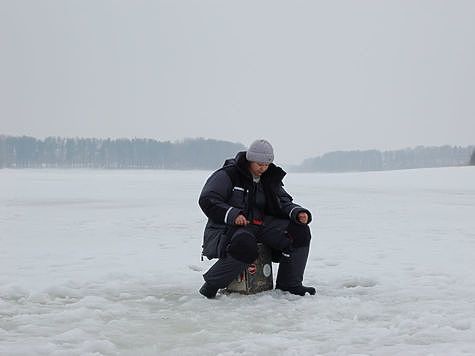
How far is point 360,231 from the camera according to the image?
401 inches

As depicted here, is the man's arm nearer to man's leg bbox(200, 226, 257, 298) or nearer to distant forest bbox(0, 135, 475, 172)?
man's leg bbox(200, 226, 257, 298)

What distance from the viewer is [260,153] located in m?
5.11

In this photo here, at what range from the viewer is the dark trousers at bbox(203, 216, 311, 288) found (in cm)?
500

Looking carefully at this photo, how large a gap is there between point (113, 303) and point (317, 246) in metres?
3.99

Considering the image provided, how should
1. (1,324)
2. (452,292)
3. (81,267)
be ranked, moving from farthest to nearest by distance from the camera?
(81,267) < (452,292) < (1,324)

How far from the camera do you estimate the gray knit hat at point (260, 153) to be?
5105 millimetres

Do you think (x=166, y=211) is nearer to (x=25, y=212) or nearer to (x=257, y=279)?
(x=25, y=212)

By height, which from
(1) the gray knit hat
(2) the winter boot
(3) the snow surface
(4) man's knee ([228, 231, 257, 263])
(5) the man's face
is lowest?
(3) the snow surface

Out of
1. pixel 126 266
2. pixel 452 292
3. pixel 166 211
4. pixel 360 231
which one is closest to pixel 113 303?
pixel 126 266

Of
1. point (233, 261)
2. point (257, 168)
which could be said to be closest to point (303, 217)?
point (257, 168)

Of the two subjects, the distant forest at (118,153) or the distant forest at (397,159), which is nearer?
the distant forest at (118,153)

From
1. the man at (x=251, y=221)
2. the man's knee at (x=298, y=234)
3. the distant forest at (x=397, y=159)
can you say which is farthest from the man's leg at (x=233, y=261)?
the distant forest at (x=397, y=159)

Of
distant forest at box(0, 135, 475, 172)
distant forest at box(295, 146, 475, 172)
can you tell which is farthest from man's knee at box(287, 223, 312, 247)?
distant forest at box(295, 146, 475, 172)

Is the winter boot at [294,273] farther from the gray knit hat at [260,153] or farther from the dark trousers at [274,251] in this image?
the gray knit hat at [260,153]
